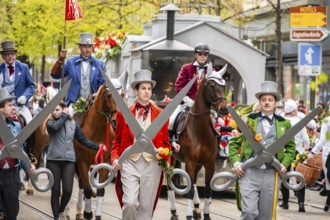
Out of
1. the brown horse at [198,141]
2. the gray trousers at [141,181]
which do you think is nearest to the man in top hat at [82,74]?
the brown horse at [198,141]

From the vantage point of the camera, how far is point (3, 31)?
24.6 m

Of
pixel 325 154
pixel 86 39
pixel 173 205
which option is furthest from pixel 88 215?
pixel 325 154

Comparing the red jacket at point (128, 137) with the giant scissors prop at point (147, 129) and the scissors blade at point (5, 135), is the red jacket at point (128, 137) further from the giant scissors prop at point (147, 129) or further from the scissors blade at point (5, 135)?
the scissors blade at point (5, 135)

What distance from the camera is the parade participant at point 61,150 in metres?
15.2

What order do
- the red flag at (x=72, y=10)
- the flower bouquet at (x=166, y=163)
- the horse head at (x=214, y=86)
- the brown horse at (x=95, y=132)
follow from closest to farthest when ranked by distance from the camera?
1. the flower bouquet at (x=166, y=163)
2. the brown horse at (x=95, y=132)
3. the horse head at (x=214, y=86)
4. the red flag at (x=72, y=10)

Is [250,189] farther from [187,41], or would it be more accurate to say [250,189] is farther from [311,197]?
[187,41]

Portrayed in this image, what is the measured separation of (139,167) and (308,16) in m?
11.5

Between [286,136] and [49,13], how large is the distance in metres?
23.2

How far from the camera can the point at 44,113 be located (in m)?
11.9

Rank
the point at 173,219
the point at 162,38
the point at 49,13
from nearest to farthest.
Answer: the point at 173,219, the point at 162,38, the point at 49,13

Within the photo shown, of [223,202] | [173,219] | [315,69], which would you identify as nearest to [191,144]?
[173,219]

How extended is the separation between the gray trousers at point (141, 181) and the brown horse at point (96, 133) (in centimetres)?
377

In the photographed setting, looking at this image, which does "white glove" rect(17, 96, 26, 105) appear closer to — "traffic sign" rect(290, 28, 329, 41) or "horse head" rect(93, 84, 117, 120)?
"horse head" rect(93, 84, 117, 120)

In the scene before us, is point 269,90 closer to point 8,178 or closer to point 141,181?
point 141,181
